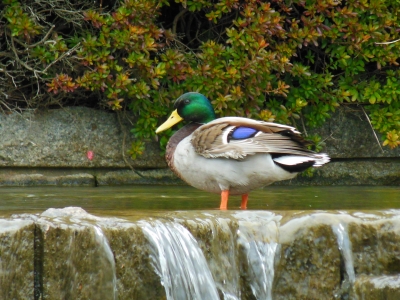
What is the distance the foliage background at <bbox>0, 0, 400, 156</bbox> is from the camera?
6863 millimetres

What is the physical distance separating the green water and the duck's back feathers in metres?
0.37

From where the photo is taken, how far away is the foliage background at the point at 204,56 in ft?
22.5

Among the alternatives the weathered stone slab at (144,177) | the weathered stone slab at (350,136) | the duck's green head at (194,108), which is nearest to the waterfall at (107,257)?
the duck's green head at (194,108)

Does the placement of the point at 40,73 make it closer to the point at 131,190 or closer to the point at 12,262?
the point at 131,190

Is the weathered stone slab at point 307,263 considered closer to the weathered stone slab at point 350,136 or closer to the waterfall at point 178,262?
the waterfall at point 178,262

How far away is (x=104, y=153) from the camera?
732 cm

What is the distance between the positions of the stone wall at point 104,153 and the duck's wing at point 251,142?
2371 millimetres

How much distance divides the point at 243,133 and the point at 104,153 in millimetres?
2663

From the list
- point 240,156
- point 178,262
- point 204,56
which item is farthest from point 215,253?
point 204,56

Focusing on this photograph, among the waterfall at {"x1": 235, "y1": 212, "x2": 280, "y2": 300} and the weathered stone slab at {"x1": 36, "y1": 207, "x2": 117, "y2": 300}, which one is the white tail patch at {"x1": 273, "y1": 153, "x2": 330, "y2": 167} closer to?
the waterfall at {"x1": 235, "y1": 212, "x2": 280, "y2": 300}

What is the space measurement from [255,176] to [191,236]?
1053 millimetres

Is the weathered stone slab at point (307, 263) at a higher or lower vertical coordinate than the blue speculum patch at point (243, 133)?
lower

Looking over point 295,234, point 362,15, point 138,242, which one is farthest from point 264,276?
point 362,15

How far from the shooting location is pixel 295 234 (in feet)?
13.6
